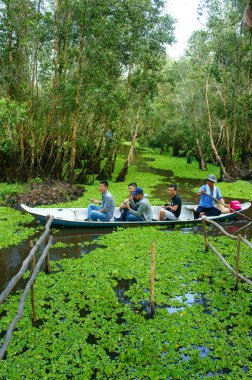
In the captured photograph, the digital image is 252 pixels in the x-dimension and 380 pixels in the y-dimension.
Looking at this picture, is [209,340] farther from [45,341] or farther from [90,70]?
[90,70]

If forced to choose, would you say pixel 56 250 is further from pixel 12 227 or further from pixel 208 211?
pixel 208 211

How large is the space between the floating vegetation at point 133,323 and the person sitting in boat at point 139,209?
2.29m

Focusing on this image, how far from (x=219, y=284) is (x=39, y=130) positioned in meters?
13.1

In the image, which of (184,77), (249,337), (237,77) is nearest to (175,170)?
(184,77)

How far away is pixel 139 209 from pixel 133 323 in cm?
524

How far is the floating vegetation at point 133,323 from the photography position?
4.71 meters

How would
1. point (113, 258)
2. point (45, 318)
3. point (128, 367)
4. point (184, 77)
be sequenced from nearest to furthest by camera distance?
point (128, 367)
point (45, 318)
point (113, 258)
point (184, 77)

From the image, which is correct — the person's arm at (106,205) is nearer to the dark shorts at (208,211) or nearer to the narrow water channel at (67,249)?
the narrow water channel at (67,249)

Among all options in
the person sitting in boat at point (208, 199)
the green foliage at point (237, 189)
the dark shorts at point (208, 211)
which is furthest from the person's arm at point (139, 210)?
the green foliage at point (237, 189)

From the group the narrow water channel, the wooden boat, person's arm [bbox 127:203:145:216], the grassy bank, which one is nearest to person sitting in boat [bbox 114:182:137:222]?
person's arm [bbox 127:203:145:216]

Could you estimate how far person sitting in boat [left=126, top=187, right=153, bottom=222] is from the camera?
34.6 feet

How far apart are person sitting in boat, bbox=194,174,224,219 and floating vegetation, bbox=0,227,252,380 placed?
3.08m

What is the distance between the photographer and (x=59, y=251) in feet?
30.0

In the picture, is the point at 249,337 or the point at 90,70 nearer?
the point at 249,337
